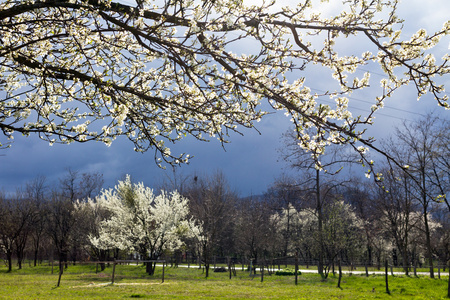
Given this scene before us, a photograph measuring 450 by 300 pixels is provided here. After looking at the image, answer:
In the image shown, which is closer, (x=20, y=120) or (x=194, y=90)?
(x=194, y=90)

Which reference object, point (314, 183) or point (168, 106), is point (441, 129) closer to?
point (314, 183)

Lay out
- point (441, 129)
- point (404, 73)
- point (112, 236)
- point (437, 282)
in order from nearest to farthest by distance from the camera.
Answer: point (404, 73), point (437, 282), point (441, 129), point (112, 236)

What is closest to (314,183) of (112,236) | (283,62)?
(112,236)

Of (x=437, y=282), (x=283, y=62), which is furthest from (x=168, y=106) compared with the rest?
(x=437, y=282)

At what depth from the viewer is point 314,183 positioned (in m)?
27.8

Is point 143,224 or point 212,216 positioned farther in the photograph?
point 212,216

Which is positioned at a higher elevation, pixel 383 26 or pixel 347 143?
pixel 383 26

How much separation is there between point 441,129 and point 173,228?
66.7ft

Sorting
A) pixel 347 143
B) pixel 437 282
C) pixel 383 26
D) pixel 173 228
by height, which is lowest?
pixel 437 282

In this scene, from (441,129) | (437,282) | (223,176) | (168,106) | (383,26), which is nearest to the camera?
→ (383,26)

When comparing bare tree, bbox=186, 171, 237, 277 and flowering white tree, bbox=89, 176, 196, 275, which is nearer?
flowering white tree, bbox=89, 176, 196, 275

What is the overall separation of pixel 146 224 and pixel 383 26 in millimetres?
24540

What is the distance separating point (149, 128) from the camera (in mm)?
6738

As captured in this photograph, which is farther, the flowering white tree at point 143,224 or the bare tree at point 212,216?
the bare tree at point 212,216
